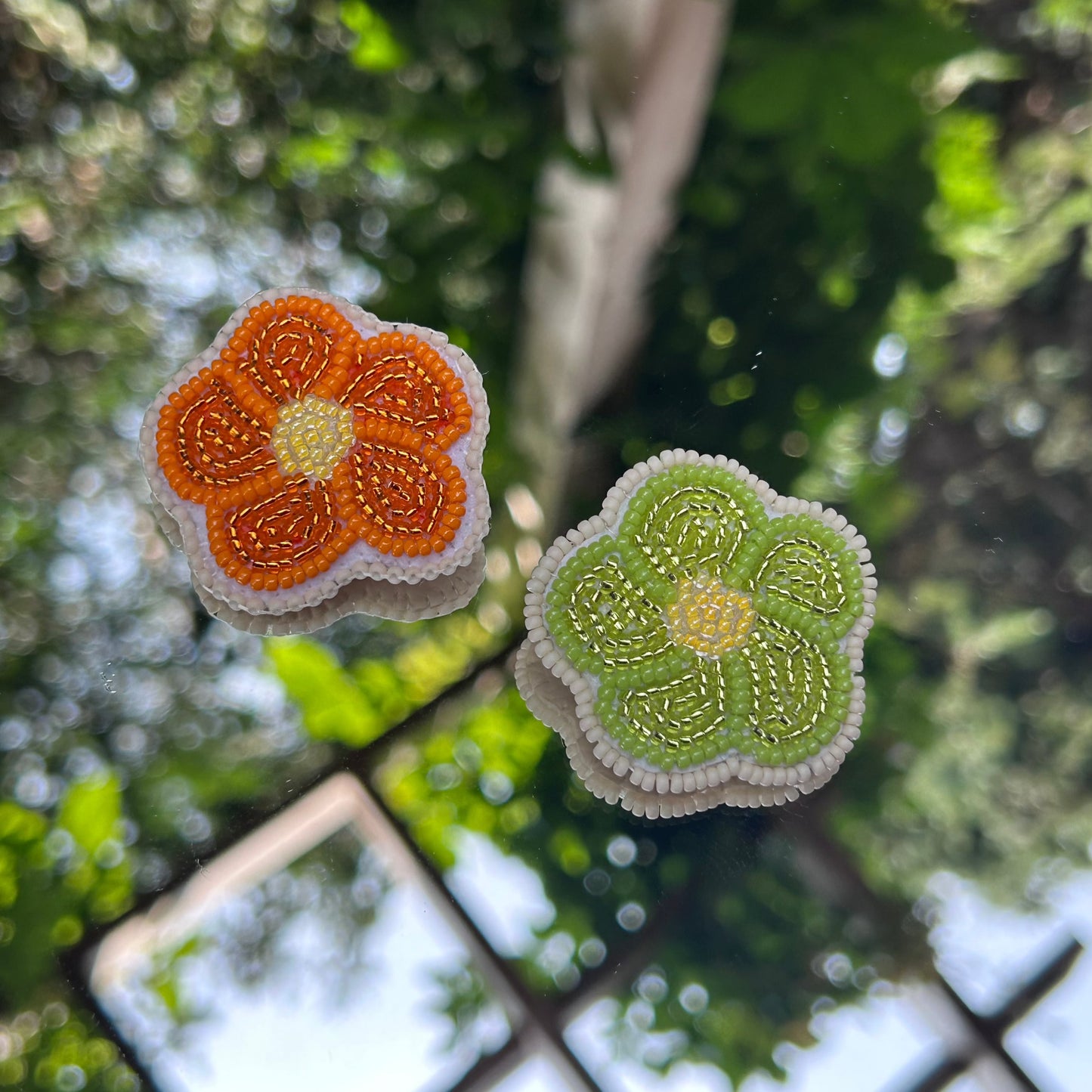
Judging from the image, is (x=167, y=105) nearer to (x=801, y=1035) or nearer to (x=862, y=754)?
(x=862, y=754)

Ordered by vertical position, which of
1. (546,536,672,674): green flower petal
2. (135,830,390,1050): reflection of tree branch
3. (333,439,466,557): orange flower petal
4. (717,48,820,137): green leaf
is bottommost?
(135,830,390,1050): reflection of tree branch

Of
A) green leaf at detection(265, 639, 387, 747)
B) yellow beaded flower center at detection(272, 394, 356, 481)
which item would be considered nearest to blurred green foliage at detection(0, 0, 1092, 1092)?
green leaf at detection(265, 639, 387, 747)

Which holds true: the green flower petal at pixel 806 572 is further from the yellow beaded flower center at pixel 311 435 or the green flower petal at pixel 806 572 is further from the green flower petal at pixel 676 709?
the yellow beaded flower center at pixel 311 435

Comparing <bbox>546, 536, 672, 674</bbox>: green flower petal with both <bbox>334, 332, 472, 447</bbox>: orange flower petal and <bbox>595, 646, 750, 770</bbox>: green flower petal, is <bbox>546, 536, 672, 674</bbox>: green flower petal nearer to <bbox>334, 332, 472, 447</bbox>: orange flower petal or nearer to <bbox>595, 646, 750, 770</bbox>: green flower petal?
<bbox>595, 646, 750, 770</bbox>: green flower petal

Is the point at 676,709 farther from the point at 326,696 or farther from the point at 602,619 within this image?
the point at 326,696

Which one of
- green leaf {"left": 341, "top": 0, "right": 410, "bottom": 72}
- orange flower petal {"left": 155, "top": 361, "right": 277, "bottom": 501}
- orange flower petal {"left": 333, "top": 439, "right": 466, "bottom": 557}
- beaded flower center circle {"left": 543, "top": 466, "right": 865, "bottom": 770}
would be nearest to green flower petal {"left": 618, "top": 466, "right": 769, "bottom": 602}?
beaded flower center circle {"left": 543, "top": 466, "right": 865, "bottom": 770}

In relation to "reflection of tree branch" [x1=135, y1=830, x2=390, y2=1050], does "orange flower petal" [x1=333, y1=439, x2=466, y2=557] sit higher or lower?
higher

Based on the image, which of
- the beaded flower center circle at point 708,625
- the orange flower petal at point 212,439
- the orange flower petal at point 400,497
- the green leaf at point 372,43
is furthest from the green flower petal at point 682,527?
the green leaf at point 372,43
